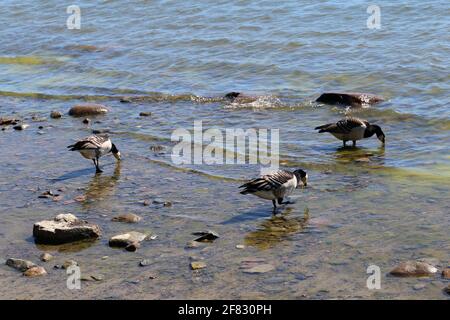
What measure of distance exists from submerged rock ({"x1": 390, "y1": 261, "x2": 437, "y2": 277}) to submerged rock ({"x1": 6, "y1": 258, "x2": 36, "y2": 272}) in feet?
14.4

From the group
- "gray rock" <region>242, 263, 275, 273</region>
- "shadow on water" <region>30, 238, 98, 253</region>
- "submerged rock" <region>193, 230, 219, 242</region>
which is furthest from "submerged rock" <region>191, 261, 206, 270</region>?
"shadow on water" <region>30, 238, 98, 253</region>

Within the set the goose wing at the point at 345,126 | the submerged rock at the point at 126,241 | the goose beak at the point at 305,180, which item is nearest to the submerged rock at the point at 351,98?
the goose wing at the point at 345,126

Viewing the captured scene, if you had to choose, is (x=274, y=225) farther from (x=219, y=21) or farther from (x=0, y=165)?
(x=219, y=21)

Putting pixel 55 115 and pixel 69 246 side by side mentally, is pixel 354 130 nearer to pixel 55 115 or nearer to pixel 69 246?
pixel 69 246

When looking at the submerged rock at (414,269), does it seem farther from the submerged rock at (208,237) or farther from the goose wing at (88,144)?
the goose wing at (88,144)

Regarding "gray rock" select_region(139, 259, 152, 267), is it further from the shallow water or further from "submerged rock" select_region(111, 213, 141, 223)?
"submerged rock" select_region(111, 213, 141, 223)

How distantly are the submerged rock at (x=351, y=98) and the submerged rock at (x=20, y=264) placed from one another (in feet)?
33.7

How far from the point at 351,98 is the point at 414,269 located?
31.0 feet

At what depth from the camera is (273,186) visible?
11.2m

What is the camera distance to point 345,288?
8766 mm

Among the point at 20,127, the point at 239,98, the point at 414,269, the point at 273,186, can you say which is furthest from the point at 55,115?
the point at 414,269

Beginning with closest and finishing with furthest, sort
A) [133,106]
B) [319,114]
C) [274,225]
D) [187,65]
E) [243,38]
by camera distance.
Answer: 1. [274,225]
2. [319,114]
3. [133,106]
4. [187,65]
5. [243,38]

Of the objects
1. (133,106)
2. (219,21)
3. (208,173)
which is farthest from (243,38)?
(208,173)
